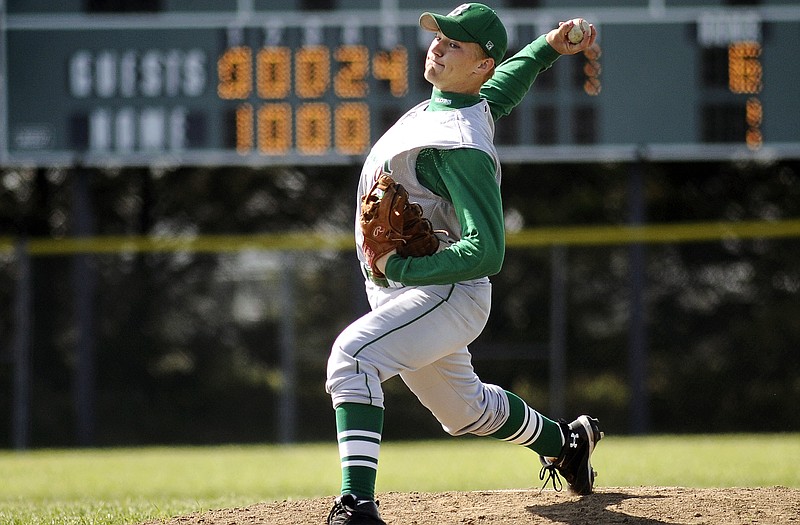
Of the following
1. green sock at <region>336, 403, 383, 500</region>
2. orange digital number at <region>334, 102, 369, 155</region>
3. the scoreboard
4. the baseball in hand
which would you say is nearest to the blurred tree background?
the scoreboard

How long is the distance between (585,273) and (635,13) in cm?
258

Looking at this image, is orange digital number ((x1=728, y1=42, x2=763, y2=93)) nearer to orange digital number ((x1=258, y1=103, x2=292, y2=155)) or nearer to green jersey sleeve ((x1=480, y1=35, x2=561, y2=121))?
orange digital number ((x1=258, y1=103, x2=292, y2=155))

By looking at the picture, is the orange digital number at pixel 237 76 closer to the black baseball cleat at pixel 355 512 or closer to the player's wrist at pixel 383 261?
the player's wrist at pixel 383 261

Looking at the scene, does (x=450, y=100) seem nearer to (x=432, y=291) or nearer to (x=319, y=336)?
(x=432, y=291)

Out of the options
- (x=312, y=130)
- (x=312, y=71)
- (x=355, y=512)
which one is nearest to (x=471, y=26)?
(x=355, y=512)

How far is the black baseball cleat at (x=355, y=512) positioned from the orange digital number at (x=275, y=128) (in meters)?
7.40

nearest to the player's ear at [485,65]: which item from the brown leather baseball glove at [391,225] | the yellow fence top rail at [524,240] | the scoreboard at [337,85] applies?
the brown leather baseball glove at [391,225]

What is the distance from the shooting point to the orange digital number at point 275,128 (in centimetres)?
1055

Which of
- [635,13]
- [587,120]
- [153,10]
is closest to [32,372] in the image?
[153,10]

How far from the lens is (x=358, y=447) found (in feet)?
11.2

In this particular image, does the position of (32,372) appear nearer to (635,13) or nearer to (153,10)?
(153,10)

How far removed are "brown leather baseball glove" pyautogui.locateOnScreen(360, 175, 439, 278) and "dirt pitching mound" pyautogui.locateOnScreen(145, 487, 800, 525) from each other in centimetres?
86

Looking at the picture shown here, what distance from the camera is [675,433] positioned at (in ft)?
38.9

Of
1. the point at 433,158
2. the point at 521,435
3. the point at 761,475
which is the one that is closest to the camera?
the point at 433,158
